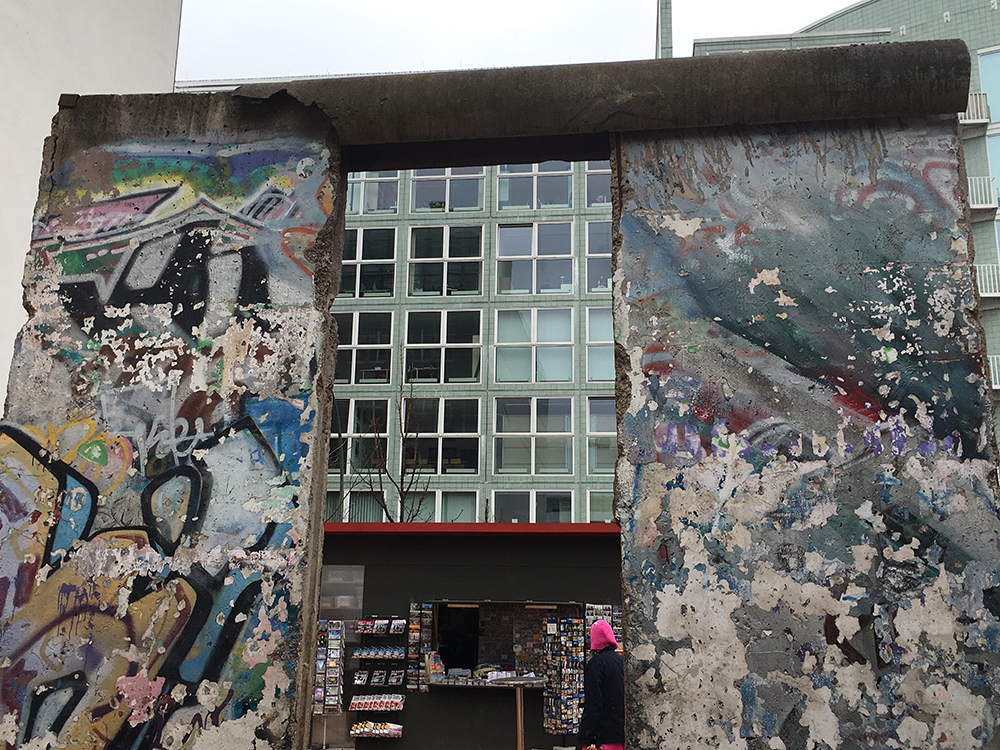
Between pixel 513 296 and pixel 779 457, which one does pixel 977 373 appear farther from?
pixel 513 296

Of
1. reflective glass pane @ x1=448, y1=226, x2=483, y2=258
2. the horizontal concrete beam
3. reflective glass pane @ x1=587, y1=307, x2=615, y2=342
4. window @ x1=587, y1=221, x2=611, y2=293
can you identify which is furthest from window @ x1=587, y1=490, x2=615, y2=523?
the horizontal concrete beam

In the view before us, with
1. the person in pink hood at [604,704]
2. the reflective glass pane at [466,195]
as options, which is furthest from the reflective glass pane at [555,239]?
the person in pink hood at [604,704]

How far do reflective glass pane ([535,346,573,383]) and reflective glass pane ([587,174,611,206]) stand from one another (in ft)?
13.9

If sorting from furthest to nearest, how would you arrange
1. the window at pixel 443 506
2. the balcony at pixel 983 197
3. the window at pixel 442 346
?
the window at pixel 442 346 → the window at pixel 443 506 → the balcony at pixel 983 197

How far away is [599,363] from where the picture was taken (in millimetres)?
21969

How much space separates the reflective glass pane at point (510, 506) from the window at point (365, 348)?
445cm

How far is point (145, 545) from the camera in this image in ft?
13.6

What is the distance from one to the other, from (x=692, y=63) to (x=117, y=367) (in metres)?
3.42

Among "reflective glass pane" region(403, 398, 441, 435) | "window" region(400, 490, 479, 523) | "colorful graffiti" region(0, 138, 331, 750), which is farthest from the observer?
"reflective glass pane" region(403, 398, 441, 435)

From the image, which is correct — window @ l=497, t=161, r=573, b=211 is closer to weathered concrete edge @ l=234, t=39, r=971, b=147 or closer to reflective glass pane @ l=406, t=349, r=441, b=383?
reflective glass pane @ l=406, t=349, r=441, b=383

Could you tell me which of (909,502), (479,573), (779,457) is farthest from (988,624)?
(479,573)

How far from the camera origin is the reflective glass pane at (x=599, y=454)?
21.3 meters

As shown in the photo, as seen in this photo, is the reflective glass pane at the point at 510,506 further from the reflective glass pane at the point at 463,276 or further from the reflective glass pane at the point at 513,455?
the reflective glass pane at the point at 463,276

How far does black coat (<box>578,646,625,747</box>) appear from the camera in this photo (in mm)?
5777
